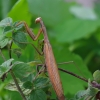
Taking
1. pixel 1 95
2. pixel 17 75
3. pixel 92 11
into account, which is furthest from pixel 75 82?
pixel 92 11

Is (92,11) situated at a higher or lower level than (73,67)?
lower

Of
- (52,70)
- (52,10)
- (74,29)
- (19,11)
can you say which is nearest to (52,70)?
(52,70)

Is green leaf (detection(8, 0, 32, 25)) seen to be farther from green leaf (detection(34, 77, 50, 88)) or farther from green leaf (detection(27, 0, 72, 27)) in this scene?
green leaf (detection(27, 0, 72, 27))

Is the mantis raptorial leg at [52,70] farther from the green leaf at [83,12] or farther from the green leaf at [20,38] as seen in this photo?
the green leaf at [83,12]

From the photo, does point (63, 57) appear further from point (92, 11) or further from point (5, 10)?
point (92, 11)

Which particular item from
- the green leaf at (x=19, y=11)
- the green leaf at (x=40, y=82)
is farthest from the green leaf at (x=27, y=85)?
the green leaf at (x=19, y=11)
